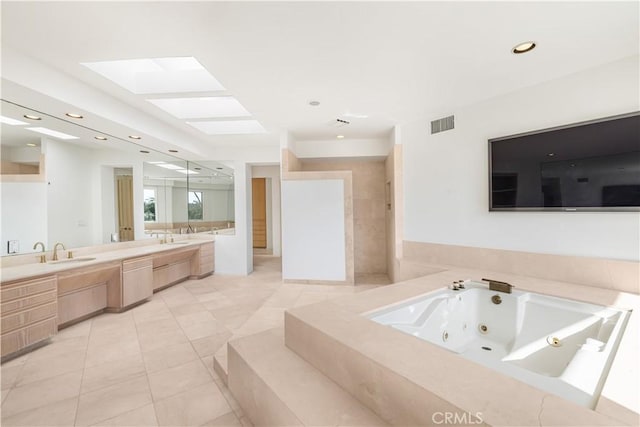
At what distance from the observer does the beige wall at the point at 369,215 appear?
5344 mm

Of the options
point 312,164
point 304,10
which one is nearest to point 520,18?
point 304,10

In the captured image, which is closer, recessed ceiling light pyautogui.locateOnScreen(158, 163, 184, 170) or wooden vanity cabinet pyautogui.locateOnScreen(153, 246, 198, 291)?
wooden vanity cabinet pyautogui.locateOnScreen(153, 246, 198, 291)

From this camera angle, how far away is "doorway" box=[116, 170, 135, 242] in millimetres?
4094

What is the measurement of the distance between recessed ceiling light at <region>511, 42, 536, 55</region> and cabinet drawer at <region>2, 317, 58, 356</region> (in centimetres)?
505

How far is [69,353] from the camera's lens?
2.42m

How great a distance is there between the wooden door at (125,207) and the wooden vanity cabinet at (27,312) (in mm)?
1656

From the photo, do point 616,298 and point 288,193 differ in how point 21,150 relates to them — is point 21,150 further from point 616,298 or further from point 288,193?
point 616,298

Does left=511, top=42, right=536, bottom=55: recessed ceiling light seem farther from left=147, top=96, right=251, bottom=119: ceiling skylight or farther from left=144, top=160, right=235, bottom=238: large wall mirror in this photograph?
left=144, top=160, right=235, bottom=238: large wall mirror

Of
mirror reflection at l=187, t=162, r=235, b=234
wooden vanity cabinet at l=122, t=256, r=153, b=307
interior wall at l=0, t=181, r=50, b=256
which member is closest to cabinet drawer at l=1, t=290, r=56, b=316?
interior wall at l=0, t=181, r=50, b=256

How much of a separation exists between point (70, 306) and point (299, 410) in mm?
3479

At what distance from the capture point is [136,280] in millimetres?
3607

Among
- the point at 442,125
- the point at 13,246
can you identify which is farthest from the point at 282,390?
the point at 442,125

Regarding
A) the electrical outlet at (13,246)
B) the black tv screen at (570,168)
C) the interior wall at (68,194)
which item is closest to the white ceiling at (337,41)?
the black tv screen at (570,168)

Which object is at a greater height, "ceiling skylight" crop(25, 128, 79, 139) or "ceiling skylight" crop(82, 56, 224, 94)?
"ceiling skylight" crop(82, 56, 224, 94)
